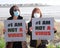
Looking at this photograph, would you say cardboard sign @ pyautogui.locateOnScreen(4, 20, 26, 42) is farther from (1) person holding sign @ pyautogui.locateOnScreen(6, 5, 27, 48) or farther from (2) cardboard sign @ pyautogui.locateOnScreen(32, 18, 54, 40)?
(2) cardboard sign @ pyautogui.locateOnScreen(32, 18, 54, 40)

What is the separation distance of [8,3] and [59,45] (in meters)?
3.39

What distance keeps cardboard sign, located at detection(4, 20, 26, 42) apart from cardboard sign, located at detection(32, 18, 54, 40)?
224 millimetres

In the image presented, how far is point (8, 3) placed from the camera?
1048 centimetres

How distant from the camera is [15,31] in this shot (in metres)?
6.02

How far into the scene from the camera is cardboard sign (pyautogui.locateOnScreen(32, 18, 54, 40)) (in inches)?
235

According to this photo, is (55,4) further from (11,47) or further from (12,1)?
(11,47)

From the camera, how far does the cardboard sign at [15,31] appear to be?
5.97m

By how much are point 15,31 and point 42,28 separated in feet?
1.81

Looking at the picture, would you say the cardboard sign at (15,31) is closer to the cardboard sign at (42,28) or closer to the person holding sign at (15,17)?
the person holding sign at (15,17)

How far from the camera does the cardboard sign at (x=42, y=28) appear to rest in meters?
5.97

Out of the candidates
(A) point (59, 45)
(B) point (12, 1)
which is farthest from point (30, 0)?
(A) point (59, 45)

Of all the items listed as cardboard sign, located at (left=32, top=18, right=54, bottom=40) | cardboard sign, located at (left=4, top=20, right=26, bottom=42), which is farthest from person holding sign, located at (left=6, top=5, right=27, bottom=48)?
cardboard sign, located at (left=32, top=18, right=54, bottom=40)

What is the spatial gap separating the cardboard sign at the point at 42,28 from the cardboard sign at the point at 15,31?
0.22m

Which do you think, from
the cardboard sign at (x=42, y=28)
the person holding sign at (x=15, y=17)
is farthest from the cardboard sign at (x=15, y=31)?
the cardboard sign at (x=42, y=28)
